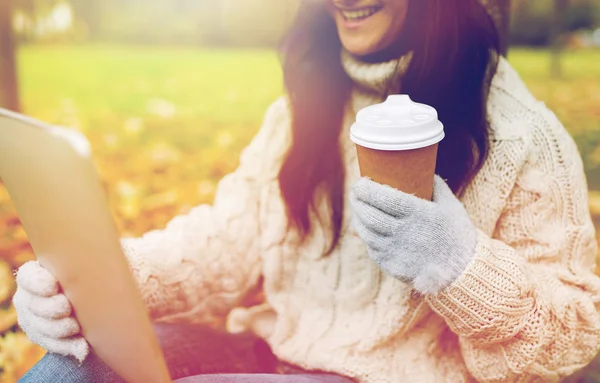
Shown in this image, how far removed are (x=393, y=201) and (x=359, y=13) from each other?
50 centimetres

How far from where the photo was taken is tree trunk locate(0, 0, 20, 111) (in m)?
3.63

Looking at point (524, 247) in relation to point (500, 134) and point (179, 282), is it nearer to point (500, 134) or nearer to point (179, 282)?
point (500, 134)

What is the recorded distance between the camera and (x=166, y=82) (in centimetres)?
571

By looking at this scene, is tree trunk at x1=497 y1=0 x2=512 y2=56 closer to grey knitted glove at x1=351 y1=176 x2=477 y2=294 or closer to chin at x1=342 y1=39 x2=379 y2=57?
chin at x1=342 y1=39 x2=379 y2=57

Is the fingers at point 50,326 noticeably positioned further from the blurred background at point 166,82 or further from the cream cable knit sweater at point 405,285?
the blurred background at point 166,82

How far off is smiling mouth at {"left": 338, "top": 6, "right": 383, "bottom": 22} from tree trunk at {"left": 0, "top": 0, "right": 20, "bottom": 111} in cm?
303

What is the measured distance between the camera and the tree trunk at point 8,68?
11.9 ft

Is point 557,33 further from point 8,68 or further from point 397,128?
point 397,128

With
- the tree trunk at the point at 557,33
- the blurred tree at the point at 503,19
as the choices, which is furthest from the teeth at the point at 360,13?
the tree trunk at the point at 557,33

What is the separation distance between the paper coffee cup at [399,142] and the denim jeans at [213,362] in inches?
21.0

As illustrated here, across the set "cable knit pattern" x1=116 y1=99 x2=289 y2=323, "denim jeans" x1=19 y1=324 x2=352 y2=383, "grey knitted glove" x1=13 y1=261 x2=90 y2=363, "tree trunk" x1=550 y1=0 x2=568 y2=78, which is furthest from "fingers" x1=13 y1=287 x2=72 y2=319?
"tree trunk" x1=550 y1=0 x2=568 y2=78

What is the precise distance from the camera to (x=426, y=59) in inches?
49.3

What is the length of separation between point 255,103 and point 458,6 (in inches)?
146

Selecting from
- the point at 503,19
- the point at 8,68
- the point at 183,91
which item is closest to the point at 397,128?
the point at 503,19
